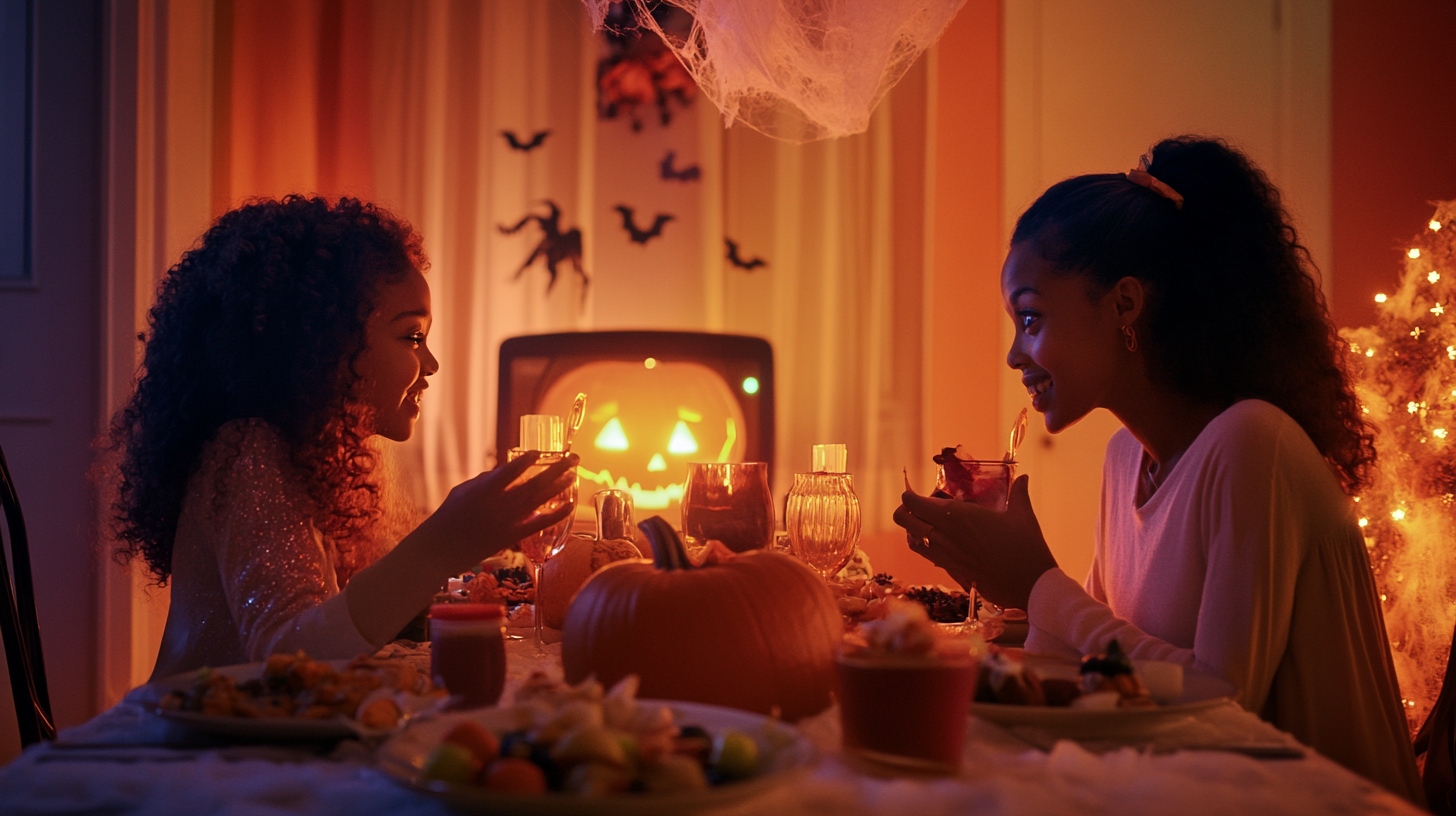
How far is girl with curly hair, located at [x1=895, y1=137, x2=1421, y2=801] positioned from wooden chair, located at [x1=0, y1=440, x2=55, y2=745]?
47.5 inches

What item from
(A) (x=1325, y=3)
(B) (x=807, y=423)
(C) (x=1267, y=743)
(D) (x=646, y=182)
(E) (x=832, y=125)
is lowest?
(C) (x=1267, y=743)

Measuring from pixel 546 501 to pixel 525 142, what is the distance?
3.03 metres

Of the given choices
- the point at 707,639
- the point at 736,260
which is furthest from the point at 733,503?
the point at 736,260

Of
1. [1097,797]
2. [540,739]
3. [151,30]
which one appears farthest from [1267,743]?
[151,30]

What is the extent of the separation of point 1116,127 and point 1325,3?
2.69 ft

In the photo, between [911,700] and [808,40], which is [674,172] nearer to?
[808,40]

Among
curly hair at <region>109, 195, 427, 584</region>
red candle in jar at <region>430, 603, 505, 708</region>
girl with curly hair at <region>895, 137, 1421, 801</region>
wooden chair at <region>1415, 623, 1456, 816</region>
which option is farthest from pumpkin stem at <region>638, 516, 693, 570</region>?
wooden chair at <region>1415, 623, 1456, 816</region>

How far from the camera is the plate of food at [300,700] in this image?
80 centimetres

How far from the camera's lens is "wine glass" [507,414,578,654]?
134cm

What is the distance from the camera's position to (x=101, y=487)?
3049mm

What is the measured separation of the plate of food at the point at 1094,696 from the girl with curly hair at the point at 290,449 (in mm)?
618

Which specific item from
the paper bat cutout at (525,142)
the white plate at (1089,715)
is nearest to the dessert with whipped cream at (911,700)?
the white plate at (1089,715)

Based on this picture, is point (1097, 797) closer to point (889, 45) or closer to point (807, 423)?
point (889, 45)

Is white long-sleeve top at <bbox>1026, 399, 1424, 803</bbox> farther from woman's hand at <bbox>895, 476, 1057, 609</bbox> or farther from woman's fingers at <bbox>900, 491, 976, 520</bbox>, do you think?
woman's fingers at <bbox>900, 491, 976, 520</bbox>
